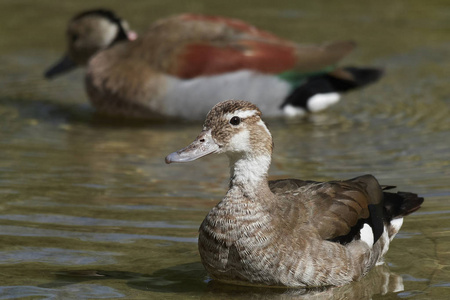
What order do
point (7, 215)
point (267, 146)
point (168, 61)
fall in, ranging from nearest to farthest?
point (267, 146) < point (7, 215) < point (168, 61)

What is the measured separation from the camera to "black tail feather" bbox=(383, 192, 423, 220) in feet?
22.1

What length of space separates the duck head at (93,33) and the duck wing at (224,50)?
83 cm

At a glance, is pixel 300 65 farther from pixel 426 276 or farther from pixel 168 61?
pixel 426 276

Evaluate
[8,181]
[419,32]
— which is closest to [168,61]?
[8,181]

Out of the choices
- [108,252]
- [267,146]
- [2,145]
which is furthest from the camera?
[2,145]

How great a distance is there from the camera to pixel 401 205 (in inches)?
267

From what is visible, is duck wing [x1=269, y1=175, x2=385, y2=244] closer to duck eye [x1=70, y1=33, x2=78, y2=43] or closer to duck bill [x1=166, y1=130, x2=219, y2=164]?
duck bill [x1=166, y1=130, x2=219, y2=164]

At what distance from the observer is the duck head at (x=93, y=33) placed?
1197 cm

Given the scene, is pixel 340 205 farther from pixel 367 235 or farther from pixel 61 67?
pixel 61 67

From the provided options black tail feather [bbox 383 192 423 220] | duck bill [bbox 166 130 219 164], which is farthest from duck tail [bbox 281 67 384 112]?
duck bill [bbox 166 130 219 164]

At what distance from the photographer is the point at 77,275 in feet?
20.9

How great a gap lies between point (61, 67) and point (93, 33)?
0.63 metres

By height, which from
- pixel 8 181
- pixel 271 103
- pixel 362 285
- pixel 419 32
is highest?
pixel 419 32

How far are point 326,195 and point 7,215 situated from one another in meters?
2.72
